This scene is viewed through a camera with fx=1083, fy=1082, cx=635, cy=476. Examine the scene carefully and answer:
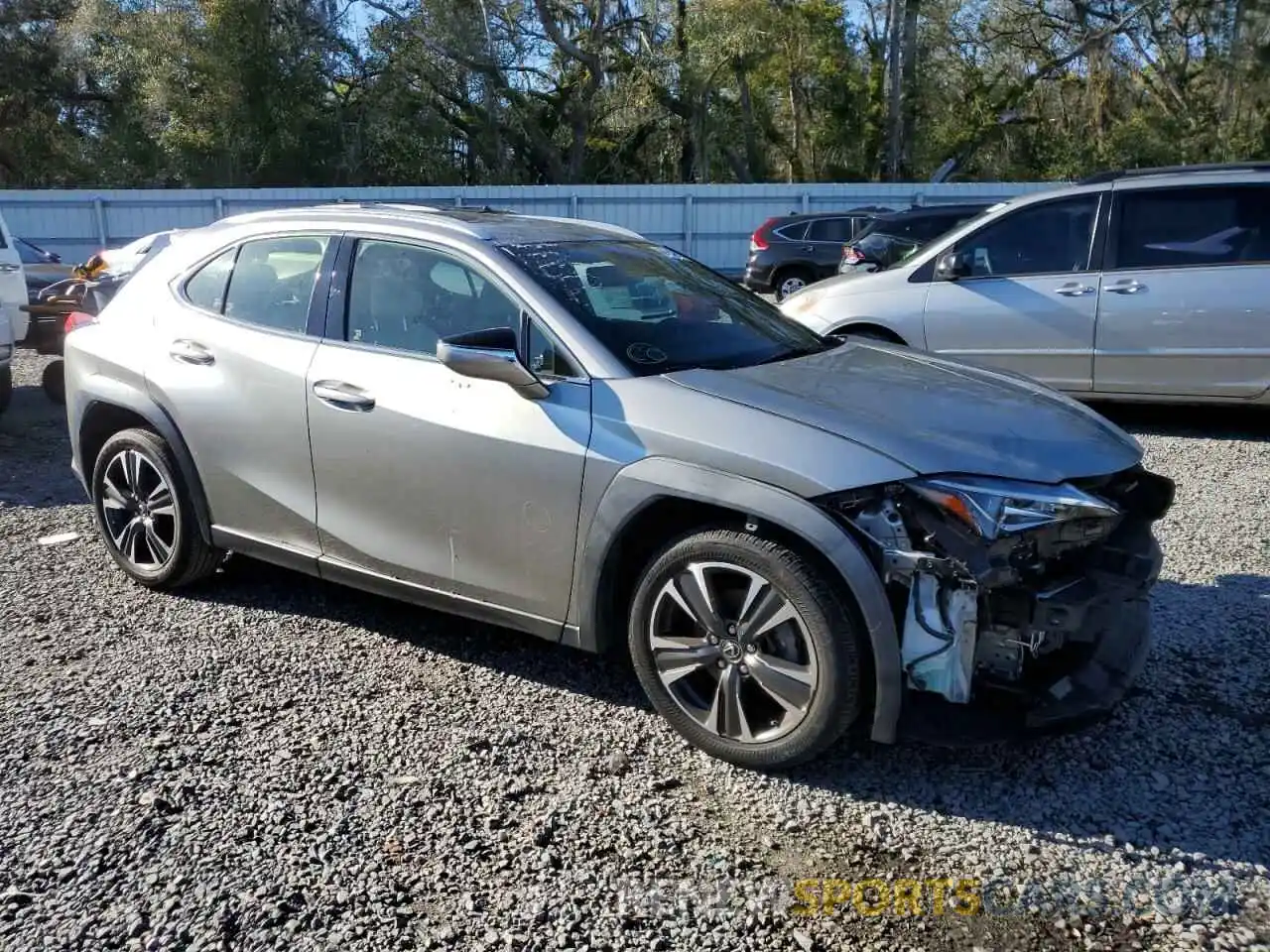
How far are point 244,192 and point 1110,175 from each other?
1953 cm

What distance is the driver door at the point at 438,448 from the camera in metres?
3.59

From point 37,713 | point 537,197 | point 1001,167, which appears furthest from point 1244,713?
point 1001,167

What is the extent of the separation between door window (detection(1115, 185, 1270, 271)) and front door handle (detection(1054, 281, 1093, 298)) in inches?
9.6

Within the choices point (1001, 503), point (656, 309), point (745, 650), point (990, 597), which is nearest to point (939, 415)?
point (1001, 503)

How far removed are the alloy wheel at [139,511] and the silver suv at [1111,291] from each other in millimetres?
5106

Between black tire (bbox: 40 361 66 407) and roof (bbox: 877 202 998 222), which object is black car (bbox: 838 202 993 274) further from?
black tire (bbox: 40 361 66 407)

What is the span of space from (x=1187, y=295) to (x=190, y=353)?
622 centimetres

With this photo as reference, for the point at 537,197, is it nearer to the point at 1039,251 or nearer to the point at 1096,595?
the point at 1039,251

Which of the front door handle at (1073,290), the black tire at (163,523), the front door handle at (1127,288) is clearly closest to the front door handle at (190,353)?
the black tire at (163,523)

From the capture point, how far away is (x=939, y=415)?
3.45 metres

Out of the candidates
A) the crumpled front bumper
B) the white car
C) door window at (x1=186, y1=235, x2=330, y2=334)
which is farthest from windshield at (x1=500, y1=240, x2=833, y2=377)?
the white car

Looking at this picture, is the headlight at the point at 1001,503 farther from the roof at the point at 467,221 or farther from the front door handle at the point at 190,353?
the front door handle at the point at 190,353

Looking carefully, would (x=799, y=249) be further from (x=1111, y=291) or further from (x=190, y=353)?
(x=190, y=353)

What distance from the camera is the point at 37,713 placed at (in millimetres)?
3770
